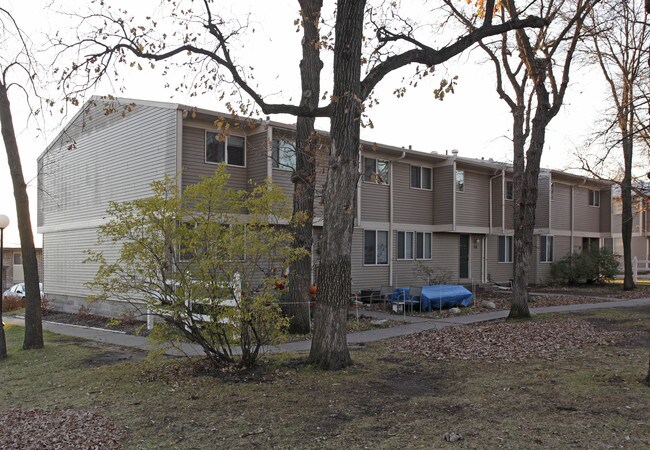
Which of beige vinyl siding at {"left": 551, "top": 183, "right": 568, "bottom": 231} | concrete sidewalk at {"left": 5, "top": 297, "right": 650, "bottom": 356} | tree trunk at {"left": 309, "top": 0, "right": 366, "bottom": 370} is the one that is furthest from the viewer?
beige vinyl siding at {"left": 551, "top": 183, "right": 568, "bottom": 231}

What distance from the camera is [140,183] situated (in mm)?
16406

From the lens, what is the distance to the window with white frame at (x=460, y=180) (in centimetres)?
2391

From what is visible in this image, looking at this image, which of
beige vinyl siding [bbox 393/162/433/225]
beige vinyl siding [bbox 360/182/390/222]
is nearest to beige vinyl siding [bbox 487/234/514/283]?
beige vinyl siding [bbox 393/162/433/225]

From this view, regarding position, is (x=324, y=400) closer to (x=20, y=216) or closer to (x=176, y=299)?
(x=176, y=299)

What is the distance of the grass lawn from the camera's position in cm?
565

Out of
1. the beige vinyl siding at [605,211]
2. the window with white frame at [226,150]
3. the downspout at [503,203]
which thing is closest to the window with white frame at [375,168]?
the window with white frame at [226,150]

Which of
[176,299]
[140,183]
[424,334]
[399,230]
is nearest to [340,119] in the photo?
[176,299]

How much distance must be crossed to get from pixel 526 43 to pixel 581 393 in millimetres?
10039

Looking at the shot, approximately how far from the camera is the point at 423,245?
910 inches

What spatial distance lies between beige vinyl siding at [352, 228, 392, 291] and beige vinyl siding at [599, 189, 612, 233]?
1867 centimetres

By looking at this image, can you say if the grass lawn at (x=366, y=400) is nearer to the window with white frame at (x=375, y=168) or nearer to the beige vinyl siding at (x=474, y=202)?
the window with white frame at (x=375, y=168)

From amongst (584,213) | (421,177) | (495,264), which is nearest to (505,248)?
(495,264)

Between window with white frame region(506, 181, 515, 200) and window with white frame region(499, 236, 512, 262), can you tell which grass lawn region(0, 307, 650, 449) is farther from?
window with white frame region(506, 181, 515, 200)

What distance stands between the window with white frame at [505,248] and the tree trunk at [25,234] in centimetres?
2084
